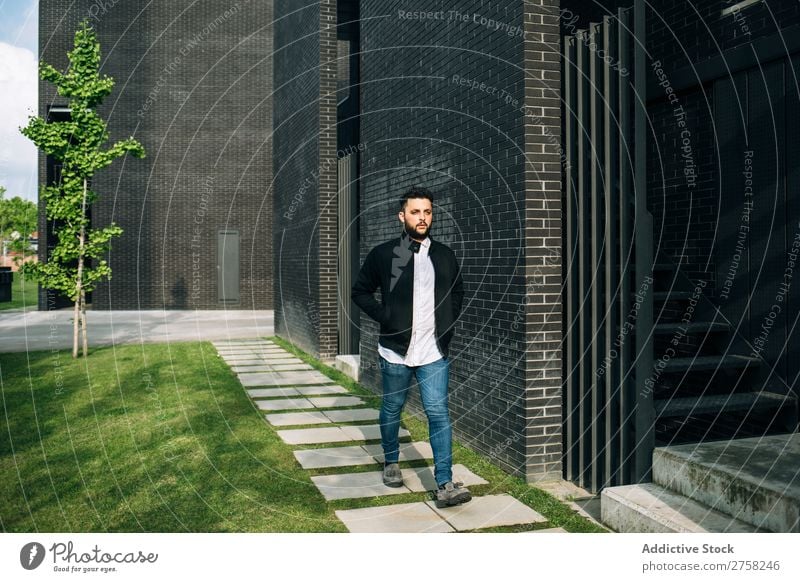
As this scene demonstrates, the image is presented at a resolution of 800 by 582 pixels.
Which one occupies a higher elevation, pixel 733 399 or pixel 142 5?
pixel 142 5

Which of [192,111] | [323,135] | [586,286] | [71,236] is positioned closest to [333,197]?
[323,135]

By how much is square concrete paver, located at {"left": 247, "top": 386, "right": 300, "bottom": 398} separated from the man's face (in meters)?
4.72

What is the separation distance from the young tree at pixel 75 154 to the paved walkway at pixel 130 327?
1.38 meters

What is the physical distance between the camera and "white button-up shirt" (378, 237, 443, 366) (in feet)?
16.0

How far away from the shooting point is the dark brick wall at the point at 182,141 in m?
25.6

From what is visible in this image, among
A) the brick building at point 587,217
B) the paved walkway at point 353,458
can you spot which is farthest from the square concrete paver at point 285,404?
the brick building at point 587,217

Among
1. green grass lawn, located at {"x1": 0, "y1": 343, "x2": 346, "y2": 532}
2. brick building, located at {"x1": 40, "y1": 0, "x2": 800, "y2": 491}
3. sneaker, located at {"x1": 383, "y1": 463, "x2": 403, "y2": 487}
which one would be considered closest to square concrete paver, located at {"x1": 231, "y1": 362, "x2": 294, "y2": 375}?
green grass lawn, located at {"x1": 0, "y1": 343, "x2": 346, "y2": 532}

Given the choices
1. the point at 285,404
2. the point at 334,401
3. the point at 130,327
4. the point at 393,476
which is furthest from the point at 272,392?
the point at 130,327

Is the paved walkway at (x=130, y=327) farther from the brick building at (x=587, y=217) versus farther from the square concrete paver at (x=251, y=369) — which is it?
the brick building at (x=587, y=217)

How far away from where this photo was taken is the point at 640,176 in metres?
4.83

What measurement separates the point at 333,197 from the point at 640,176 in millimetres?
8210

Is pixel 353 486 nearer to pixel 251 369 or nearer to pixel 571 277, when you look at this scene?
pixel 571 277
